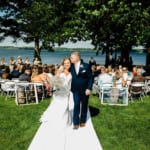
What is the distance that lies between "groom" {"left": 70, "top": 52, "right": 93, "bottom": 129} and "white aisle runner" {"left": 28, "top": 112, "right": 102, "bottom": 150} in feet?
1.20

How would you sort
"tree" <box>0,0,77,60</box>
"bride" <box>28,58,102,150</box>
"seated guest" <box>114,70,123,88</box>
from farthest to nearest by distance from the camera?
"tree" <box>0,0,77,60</box> → "seated guest" <box>114,70,123,88</box> → "bride" <box>28,58,102,150</box>

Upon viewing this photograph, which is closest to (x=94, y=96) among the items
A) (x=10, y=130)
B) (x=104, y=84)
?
(x=104, y=84)

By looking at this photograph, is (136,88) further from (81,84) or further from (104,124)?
(81,84)

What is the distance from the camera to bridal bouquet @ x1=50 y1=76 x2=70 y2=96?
421 inches

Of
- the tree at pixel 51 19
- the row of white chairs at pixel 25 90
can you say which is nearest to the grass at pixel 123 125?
the row of white chairs at pixel 25 90

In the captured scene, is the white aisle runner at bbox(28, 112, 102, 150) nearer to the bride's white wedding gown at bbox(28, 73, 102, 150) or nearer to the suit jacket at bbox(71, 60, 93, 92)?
the bride's white wedding gown at bbox(28, 73, 102, 150)

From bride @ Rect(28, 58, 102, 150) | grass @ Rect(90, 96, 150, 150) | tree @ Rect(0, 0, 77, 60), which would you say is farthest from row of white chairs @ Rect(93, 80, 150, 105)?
tree @ Rect(0, 0, 77, 60)

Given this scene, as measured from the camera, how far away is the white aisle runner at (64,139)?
360 inches

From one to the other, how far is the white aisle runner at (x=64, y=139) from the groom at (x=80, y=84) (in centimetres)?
37

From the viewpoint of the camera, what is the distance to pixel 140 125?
40.8 ft

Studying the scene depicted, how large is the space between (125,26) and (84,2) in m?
3.02

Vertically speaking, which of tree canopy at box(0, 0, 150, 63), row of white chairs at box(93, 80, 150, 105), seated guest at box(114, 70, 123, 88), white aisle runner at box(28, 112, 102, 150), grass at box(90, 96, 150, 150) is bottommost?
grass at box(90, 96, 150, 150)

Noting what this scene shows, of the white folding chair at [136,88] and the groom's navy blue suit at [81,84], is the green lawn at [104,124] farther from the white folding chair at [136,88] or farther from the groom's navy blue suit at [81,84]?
the groom's navy blue suit at [81,84]

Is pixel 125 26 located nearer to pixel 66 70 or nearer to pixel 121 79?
pixel 121 79
